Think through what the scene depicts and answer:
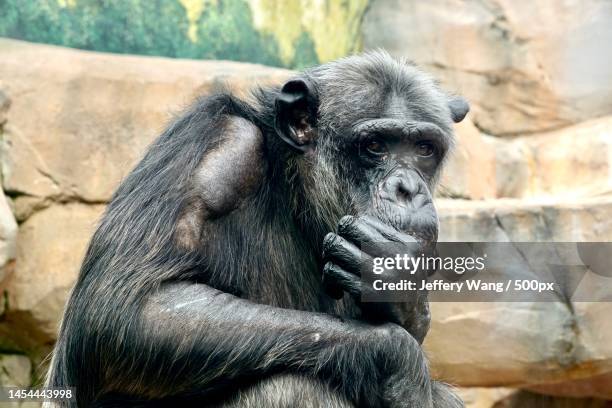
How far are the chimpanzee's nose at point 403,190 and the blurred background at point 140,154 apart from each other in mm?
2685

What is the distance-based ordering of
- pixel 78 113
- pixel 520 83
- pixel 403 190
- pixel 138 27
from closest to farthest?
pixel 403 190
pixel 78 113
pixel 138 27
pixel 520 83

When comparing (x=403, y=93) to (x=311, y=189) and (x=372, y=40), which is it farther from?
(x=372, y=40)

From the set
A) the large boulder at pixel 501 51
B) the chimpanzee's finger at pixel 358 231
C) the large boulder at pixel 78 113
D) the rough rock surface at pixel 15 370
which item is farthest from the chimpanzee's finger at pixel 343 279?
the large boulder at pixel 501 51

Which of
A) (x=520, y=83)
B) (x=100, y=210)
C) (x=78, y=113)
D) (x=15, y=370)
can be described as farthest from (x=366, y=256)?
(x=520, y=83)

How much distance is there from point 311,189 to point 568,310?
3485mm

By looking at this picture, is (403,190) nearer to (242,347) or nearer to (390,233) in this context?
(390,233)

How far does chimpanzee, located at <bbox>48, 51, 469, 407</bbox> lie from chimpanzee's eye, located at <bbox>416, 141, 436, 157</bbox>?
1 cm

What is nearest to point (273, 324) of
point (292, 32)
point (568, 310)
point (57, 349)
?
point (57, 349)

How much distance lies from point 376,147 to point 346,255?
0.70 meters

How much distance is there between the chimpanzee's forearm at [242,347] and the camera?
446 centimetres

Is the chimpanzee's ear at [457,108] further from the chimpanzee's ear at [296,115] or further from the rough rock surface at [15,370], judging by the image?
the rough rock surface at [15,370]

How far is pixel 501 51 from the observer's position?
11242 mm

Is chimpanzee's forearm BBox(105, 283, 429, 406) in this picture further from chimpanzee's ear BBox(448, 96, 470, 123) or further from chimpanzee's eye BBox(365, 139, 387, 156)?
chimpanzee's ear BBox(448, 96, 470, 123)

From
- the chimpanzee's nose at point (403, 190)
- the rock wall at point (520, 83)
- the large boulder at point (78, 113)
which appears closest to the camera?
the chimpanzee's nose at point (403, 190)
